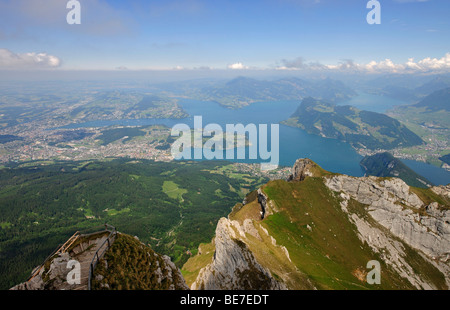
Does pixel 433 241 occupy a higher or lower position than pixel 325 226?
lower

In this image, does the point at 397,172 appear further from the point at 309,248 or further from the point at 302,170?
the point at 309,248

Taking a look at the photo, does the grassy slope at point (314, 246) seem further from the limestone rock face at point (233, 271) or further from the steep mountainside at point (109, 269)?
the steep mountainside at point (109, 269)

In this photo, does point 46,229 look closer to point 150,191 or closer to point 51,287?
point 150,191

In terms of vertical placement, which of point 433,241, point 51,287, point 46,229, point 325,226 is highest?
point 51,287

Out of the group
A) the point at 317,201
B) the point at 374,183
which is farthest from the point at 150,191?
the point at 374,183

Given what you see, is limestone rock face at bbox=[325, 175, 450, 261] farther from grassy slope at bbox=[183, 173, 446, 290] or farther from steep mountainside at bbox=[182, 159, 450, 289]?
grassy slope at bbox=[183, 173, 446, 290]

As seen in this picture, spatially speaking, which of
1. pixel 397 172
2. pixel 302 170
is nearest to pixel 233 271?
pixel 302 170

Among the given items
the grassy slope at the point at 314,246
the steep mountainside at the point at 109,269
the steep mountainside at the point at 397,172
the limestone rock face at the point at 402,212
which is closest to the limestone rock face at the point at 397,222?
the limestone rock face at the point at 402,212
